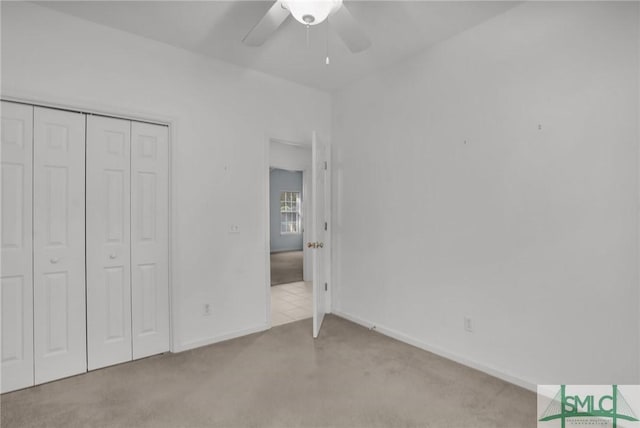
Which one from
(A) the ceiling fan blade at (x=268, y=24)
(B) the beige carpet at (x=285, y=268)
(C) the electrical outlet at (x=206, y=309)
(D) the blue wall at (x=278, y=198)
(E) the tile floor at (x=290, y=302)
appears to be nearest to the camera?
(A) the ceiling fan blade at (x=268, y=24)

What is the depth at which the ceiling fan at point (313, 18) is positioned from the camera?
168 cm

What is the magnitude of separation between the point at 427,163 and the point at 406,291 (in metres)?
1.22

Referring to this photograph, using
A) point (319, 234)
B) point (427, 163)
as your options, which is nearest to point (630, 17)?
point (427, 163)

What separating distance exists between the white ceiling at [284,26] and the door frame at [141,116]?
0.64 metres

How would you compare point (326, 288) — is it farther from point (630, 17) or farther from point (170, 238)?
point (630, 17)

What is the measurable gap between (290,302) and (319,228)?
4.98 ft

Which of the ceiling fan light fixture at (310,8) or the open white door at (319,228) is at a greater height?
the ceiling fan light fixture at (310,8)

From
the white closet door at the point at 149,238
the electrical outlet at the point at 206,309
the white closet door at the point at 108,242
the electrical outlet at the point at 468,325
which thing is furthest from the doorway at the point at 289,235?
the electrical outlet at the point at 468,325

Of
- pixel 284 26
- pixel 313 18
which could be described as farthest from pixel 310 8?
pixel 284 26

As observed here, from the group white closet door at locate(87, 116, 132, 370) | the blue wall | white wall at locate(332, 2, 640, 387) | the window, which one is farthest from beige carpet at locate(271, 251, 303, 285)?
white closet door at locate(87, 116, 132, 370)

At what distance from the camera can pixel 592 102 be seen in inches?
80.2

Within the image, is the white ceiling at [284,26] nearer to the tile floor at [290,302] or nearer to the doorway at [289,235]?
the doorway at [289,235]

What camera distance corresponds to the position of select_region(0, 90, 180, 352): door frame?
2326 mm

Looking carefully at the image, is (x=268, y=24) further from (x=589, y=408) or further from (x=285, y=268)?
(x=285, y=268)
